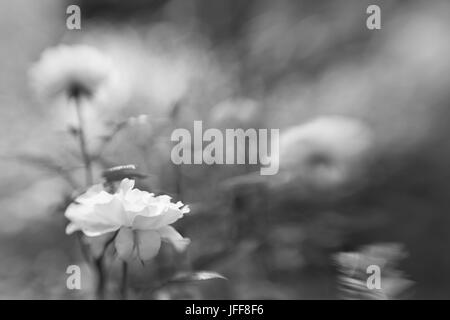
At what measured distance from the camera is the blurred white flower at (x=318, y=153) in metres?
0.97

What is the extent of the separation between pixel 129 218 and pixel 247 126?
1.70ft

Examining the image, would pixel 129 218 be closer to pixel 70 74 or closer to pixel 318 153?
pixel 70 74

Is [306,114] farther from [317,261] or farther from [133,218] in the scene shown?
[133,218]

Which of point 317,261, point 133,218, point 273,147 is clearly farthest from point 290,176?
point 133,218

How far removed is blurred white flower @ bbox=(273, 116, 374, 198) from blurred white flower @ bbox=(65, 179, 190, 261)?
0.38 meters

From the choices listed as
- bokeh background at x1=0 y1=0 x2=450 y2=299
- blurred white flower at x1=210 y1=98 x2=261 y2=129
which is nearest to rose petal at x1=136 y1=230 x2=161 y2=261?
bokeh background at x1=0 y1=0 x2=450 y2=299

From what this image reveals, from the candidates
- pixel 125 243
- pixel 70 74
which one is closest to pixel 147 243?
pixel 125 243

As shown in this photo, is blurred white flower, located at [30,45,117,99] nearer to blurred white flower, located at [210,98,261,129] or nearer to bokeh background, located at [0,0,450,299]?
bokeh background, located at [0,0,450,299]

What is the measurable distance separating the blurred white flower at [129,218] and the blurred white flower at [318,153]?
14.9 inches

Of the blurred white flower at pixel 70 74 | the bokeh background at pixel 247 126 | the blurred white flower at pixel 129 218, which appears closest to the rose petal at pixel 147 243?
the blurred white flower at pixel 129 218

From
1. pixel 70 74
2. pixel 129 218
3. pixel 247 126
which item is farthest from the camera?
pixel 247 126

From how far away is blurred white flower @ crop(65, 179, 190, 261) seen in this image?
1.91 feet

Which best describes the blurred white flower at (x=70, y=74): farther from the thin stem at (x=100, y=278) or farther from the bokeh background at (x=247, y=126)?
the thin stem at (x=100, y=278)

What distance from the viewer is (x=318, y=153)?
0.98m
